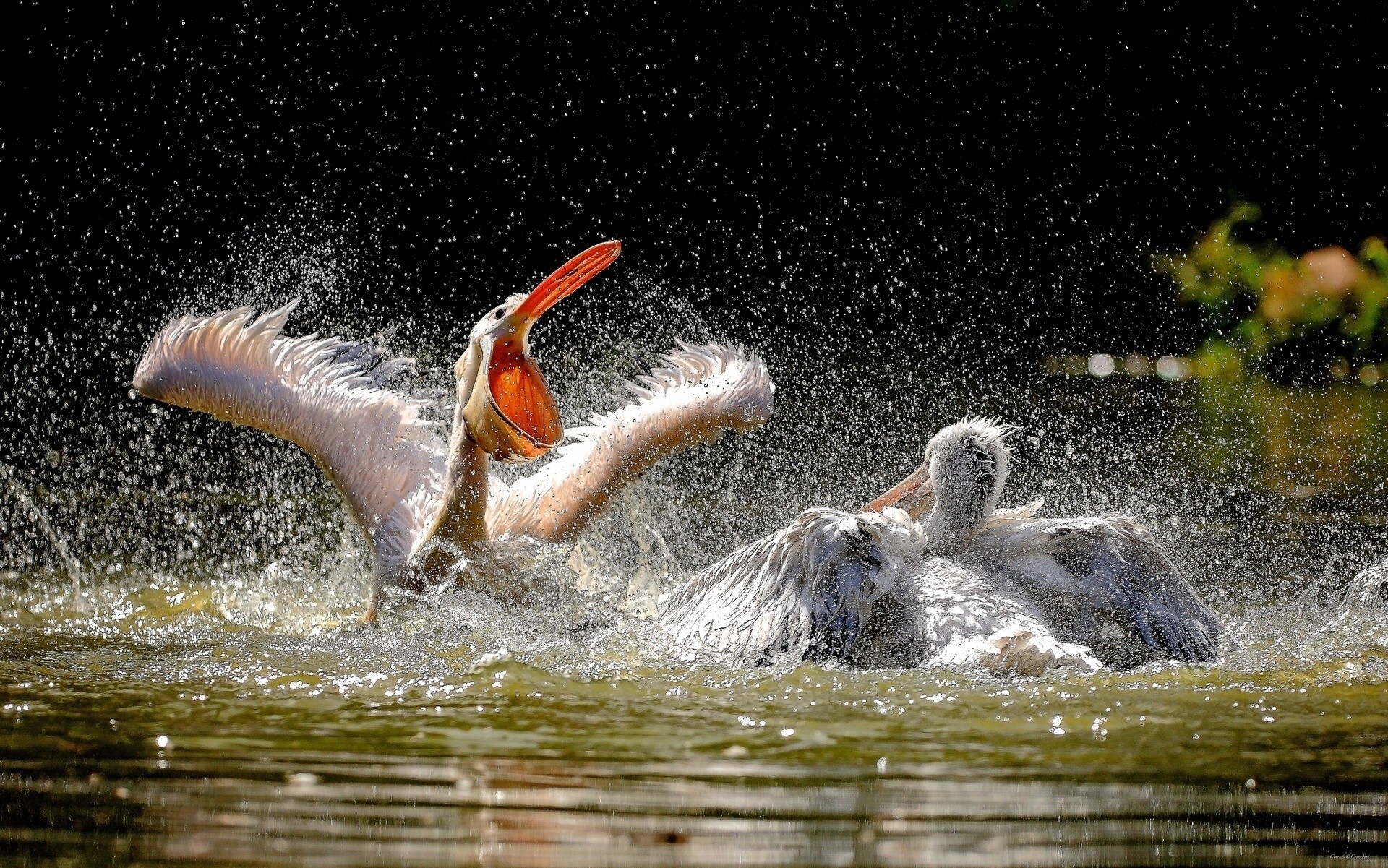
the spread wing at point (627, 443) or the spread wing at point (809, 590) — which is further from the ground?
the spread wing at point (627, 443)

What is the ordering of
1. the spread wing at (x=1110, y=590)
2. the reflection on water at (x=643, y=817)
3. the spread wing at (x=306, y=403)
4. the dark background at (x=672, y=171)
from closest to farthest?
the reflection on water at (x=643, y=817) < the spread wing at (x=1110, y=590) < the spread wing at (x=306, y=403) < the dark background at (x=672, y=171)

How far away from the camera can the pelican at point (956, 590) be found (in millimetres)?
3100

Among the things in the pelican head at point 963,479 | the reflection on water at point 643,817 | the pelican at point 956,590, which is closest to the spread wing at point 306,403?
the pelican at point 956,590

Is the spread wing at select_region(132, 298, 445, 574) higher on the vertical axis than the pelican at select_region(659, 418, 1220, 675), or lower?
higher

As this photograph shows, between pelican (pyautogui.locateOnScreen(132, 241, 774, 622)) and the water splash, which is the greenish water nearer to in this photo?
the water splash

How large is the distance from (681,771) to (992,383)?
764 cm

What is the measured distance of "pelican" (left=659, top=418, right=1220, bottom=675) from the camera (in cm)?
310

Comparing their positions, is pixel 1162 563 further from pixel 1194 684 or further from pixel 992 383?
pixel 992 383

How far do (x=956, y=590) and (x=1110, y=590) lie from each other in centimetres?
35

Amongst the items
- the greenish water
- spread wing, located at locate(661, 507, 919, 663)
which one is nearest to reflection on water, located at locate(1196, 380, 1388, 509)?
the greenish water

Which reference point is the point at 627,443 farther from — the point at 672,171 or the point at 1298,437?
the point at 672,171

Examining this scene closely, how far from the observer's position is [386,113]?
9164 mm

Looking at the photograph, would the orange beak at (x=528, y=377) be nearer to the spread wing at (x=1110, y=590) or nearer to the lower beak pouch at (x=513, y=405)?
the lower beak pouch at (x=513, y=405)

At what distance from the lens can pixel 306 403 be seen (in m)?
4.34
